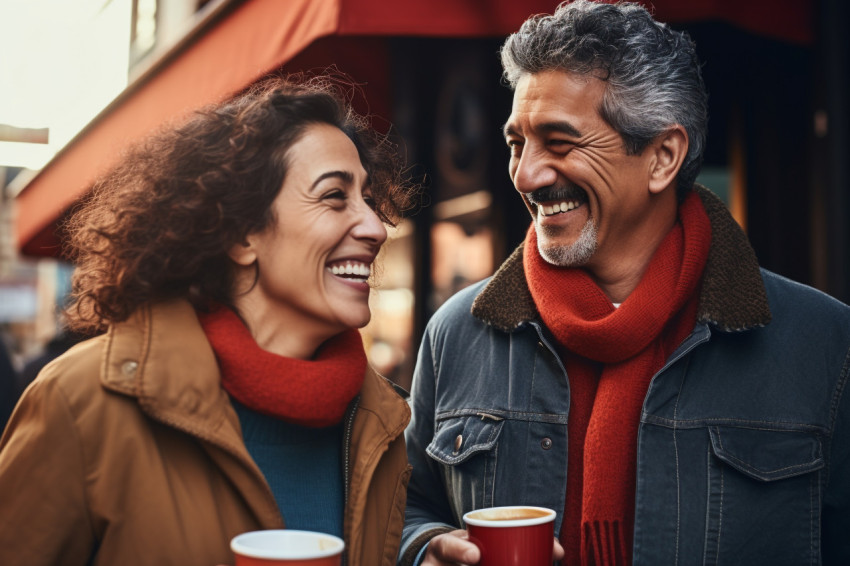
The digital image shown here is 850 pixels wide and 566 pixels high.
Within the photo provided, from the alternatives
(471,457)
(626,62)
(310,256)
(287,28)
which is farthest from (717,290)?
(287,28)

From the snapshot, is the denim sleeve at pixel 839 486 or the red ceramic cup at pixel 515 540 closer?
the red ceramic cup at pixel 515 540

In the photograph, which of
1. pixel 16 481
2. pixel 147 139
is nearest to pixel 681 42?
pixel 147 139

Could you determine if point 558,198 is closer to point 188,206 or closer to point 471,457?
point 471,457

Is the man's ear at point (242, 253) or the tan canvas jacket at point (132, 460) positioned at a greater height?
the man's ear at point (242, 253)

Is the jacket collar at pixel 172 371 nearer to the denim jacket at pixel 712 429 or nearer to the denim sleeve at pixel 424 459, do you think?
the denim jacket at pixel 712 429

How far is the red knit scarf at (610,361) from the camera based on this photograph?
7.14ft

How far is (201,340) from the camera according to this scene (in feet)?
5.95

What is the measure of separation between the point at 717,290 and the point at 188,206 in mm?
1366

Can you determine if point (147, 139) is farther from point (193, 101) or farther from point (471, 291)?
point (193, 101)

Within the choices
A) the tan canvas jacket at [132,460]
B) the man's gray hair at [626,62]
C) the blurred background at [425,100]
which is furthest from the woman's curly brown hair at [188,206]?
the man's gray hair at [626,62]

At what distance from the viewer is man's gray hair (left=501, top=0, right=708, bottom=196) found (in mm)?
2412

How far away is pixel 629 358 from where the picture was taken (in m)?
2.30

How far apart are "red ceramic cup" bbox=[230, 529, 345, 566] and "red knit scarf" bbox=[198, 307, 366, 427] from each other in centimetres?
42

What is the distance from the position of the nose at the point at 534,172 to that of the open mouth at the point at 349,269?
59 cm
